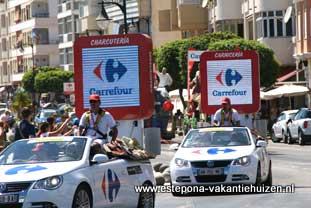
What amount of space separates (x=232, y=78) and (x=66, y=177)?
20.3 m

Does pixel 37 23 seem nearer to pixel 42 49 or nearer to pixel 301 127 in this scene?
pixel 42 49

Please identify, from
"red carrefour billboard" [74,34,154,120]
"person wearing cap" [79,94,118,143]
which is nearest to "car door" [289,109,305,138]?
"red carrefour billboard" [74,34,154,120]

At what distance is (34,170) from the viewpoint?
1397cm

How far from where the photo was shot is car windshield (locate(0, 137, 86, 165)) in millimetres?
14789

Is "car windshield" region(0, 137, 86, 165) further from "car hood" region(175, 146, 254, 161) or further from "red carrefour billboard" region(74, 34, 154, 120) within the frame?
"red carrefour billboard" region(74, 34, 154, 120)

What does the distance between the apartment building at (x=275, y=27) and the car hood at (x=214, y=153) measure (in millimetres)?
41228

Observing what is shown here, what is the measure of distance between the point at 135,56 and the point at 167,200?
7145 mm

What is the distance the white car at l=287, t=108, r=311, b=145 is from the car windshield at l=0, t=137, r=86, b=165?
28.3 meters

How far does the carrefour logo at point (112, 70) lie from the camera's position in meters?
26.0

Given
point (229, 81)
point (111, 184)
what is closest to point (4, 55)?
point (229, 81)

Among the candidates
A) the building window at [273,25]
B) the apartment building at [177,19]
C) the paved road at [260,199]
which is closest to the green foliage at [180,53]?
the building window at [273,25]

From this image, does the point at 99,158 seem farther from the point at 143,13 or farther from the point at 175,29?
the point at 143,13

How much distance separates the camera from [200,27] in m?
74.0

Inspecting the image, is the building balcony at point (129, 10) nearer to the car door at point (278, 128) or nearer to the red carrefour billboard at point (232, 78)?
the car door at point (278, 128)
